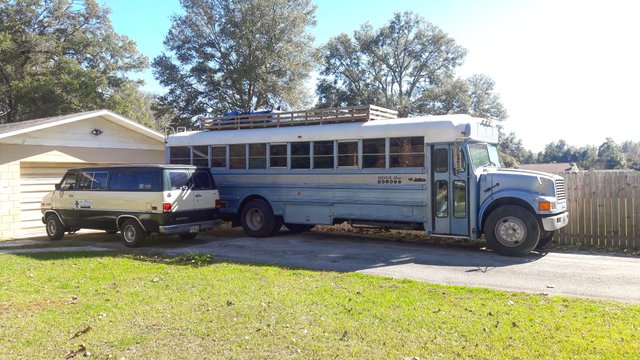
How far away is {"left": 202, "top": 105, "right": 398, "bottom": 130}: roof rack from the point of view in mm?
12930

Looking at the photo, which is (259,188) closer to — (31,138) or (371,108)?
(371,108)

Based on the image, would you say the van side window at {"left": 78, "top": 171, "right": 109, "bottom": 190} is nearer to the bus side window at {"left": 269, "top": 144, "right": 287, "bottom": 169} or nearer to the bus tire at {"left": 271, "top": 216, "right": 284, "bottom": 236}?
the bus side window at {"left": 269, "top": 144, "right": 287, "bottom": 169}

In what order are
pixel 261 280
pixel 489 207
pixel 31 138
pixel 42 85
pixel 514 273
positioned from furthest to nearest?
pixel 42 85 → pixel 31 138 → pixel 489 207 → pixel 514 273 → pixel 261 280

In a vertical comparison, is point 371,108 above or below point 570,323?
above

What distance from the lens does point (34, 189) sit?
50.7 feet

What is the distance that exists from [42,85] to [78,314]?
24.2m

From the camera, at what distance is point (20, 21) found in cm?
2856

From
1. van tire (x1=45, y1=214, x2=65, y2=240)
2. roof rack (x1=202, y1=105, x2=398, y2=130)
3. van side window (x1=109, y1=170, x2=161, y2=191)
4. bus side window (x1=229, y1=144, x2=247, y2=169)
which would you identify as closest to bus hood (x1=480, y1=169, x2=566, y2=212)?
roof rack (x1=202, y1=105, x2=398, y2=130)

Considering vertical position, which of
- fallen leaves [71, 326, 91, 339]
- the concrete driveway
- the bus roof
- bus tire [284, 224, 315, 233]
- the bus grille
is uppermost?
the bus roof

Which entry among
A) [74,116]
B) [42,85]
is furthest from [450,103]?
[74,116]

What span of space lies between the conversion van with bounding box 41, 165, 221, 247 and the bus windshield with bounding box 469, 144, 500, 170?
253 inches

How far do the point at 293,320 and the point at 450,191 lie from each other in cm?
607

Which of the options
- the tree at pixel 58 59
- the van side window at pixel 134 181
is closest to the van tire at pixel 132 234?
the van side window at pixel 134 181

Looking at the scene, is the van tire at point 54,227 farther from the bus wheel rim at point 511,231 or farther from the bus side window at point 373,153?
the bus wheel rim at point 511,231
